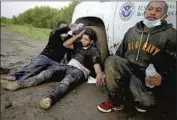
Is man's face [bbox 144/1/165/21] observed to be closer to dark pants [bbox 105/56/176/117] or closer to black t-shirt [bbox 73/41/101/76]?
dark pants [bbox 105/56/176/117]

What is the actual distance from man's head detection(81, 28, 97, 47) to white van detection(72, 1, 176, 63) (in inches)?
5.1

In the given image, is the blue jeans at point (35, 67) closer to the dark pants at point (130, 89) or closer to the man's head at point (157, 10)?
the dark pants at point (130, 89)

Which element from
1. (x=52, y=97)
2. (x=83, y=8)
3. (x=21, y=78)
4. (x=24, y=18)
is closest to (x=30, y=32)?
(x=24, y=18)

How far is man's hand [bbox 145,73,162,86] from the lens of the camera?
344cm

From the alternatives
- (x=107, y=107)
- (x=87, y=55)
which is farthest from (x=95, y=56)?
(x=107, y=107)

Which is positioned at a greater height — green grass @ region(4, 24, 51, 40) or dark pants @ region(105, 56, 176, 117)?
dark pants @ region(105, 56, 176, 117)

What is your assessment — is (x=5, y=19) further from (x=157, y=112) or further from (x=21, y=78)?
(x=157, y=112)

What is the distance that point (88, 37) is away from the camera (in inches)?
184

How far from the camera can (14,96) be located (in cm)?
383

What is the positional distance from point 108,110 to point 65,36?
5.42 ft

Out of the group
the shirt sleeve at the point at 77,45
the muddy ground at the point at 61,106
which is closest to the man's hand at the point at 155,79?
the muddy ground at the point at 61,106

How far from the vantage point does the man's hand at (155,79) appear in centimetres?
344

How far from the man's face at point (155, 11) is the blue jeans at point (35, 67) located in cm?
168

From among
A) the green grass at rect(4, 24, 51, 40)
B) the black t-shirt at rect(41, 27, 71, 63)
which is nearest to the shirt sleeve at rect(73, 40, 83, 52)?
the black t-shirt at rect(41, 27, 71, 63)
